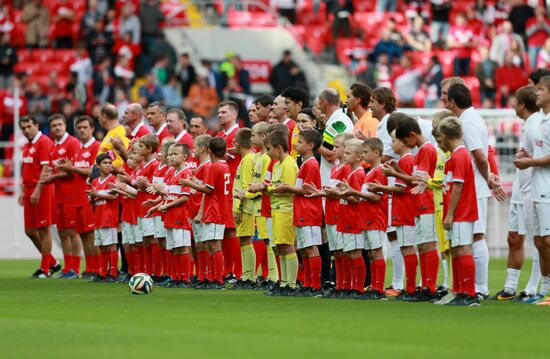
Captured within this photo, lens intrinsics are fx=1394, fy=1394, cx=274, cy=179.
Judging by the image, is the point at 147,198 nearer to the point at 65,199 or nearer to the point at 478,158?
the point at 65,199

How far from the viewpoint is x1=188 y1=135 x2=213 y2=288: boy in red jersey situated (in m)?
16.6

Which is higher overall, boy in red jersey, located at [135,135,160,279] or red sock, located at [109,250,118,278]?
boy in red jersey, located at [135,135,160,279]

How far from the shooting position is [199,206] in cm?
1689

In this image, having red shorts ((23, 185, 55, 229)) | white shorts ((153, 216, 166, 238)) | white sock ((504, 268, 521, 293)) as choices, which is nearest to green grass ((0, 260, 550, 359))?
white sock ((504, 268, 521, 293))

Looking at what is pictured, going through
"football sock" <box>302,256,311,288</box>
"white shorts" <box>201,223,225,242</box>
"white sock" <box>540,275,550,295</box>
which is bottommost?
"white sock" <box>540,275,550,295</box>

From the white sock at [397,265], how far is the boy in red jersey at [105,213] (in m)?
4.67

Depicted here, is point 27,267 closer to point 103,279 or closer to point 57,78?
point 103,279

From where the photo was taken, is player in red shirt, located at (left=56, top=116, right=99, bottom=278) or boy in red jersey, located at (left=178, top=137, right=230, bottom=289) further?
player in red shirt, located at (left=56, top=116, right=99, bottom=278)

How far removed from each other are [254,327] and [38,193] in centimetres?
931

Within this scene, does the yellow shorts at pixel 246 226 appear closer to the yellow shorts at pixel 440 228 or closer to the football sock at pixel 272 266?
the football sock at pixel 272 266

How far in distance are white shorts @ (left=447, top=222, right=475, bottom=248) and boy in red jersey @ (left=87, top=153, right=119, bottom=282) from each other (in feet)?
21.3

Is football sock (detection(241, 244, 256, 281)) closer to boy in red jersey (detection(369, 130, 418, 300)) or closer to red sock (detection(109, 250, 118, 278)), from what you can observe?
red sock (detection(109, 250, 118, 278))

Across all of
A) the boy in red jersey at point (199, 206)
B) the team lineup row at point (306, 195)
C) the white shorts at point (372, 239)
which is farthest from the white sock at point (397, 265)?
the boy in red jersey at point (199, 206)

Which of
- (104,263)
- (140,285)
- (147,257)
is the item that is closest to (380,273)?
(140,285)
